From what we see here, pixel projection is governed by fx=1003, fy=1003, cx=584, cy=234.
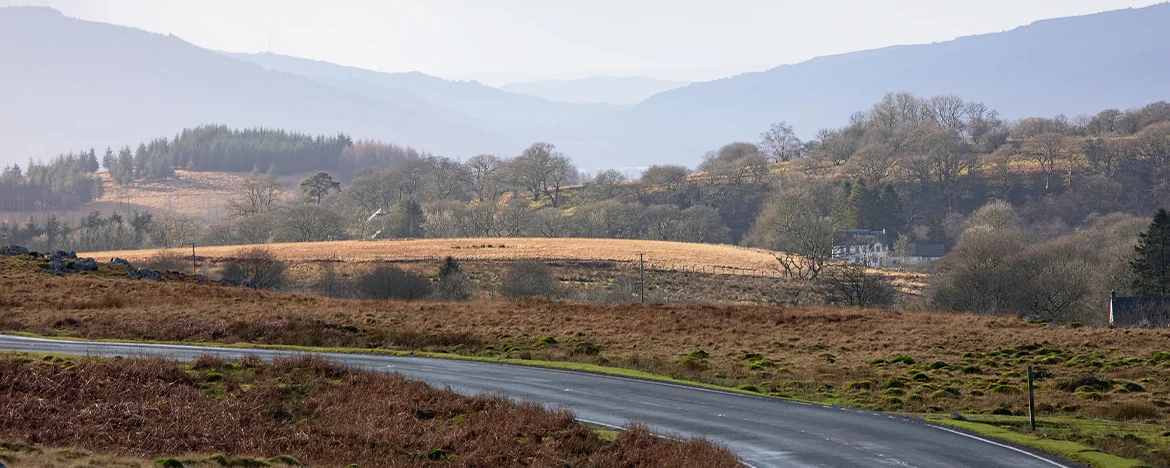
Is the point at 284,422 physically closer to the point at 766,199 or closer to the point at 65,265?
the point at 65,265

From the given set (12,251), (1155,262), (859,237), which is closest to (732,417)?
(12,251)

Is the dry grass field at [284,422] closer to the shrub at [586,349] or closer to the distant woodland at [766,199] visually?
the shrub at [586,349]

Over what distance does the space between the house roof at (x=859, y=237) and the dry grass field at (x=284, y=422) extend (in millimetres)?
82366

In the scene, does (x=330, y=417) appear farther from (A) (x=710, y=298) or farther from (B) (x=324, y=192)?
(B) (x=324, y=192)

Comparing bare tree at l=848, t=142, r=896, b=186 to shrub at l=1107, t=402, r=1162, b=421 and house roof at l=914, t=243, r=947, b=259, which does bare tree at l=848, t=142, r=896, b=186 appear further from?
shrub at l=1107, t=402, r=1162, b=421

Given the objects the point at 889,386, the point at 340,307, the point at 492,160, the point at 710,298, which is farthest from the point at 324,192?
the point at 889,386

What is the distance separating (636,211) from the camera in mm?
151500

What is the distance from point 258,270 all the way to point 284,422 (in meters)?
65.1

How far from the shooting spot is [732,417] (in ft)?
91.1

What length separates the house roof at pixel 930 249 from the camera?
137625 mm

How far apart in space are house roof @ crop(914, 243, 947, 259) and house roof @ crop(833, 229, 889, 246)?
5674mm

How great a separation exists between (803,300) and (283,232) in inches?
3019

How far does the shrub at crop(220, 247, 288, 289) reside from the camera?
8575cm

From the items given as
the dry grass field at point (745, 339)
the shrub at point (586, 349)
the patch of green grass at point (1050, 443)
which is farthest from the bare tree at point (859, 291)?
the patch of green grass at point (1050, 443)
